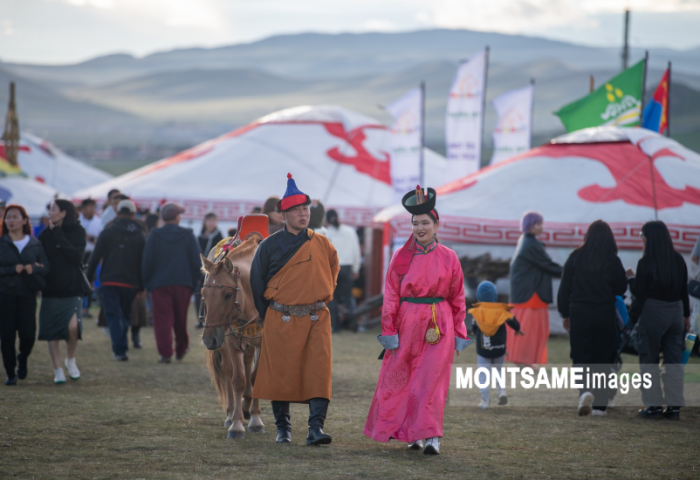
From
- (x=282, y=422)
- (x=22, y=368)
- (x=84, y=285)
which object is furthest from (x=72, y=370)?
(x=282, y=422)

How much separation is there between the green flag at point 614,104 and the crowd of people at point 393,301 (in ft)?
18.3

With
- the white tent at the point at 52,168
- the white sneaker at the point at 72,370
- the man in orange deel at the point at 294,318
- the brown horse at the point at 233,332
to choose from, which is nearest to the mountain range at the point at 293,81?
the white tent at the point at 52,168

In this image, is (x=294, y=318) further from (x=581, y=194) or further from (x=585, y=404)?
(x=581, y=194)

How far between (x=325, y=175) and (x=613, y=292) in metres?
10.9

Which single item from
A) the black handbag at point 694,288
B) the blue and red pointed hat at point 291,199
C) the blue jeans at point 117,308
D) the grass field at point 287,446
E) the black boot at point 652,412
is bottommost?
the grass field at point 287,446

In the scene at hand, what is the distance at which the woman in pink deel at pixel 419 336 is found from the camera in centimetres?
465

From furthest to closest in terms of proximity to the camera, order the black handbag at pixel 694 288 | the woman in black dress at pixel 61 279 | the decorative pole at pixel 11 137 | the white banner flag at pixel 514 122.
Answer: the decorative pole at pixel 11 137, the white banner flag at pixel 514 122, the woman in black dress at pixel 61 279, the black handbag at pixel 694 288

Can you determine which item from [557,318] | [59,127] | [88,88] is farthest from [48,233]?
[88,88]

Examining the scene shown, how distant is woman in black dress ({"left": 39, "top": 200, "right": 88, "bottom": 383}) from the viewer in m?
6.82

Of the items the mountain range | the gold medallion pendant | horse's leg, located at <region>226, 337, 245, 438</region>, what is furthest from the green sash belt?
the mountain range

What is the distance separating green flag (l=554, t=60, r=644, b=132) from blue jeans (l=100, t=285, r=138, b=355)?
24.9 feet

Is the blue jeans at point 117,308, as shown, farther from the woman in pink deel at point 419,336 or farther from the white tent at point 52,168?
the white tent at point 52,168

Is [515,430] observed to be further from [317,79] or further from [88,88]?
[88,88]

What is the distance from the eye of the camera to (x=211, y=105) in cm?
13138
